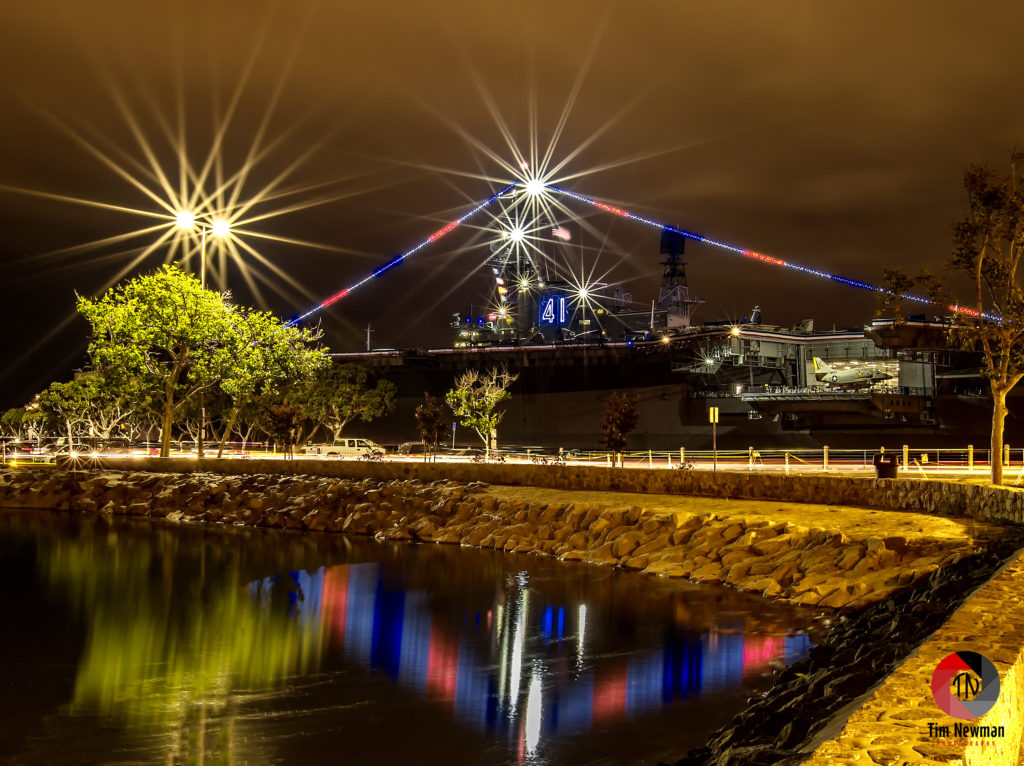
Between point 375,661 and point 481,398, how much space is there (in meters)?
36.6

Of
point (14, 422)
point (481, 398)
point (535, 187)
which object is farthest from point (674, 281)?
point (14, 422)

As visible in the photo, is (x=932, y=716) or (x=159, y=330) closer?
(x=932, y=716)

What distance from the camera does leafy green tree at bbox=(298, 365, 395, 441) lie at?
2142 inches

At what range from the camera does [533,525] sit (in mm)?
24453

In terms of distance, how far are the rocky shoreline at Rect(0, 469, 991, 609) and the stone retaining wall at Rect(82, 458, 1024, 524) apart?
2.53 ft

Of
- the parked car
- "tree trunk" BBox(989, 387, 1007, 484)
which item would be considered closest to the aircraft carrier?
the parked car

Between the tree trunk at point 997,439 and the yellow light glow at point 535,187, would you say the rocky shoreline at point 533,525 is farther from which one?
the yellow light glow at point 535,187

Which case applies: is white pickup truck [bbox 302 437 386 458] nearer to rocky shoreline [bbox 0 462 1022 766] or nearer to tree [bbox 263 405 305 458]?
tree [bbox 263 405 305 458]

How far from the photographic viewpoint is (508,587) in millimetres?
18859

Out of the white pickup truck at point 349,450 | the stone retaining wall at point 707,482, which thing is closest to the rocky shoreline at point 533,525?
the stone retaining wall at point 707,482

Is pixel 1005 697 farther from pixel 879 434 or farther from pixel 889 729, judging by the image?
pixel 879 434

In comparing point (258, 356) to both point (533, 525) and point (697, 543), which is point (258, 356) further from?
A: point (697, 543)

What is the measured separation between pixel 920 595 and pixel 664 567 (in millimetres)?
7033

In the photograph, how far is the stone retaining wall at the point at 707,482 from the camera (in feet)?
59.6
